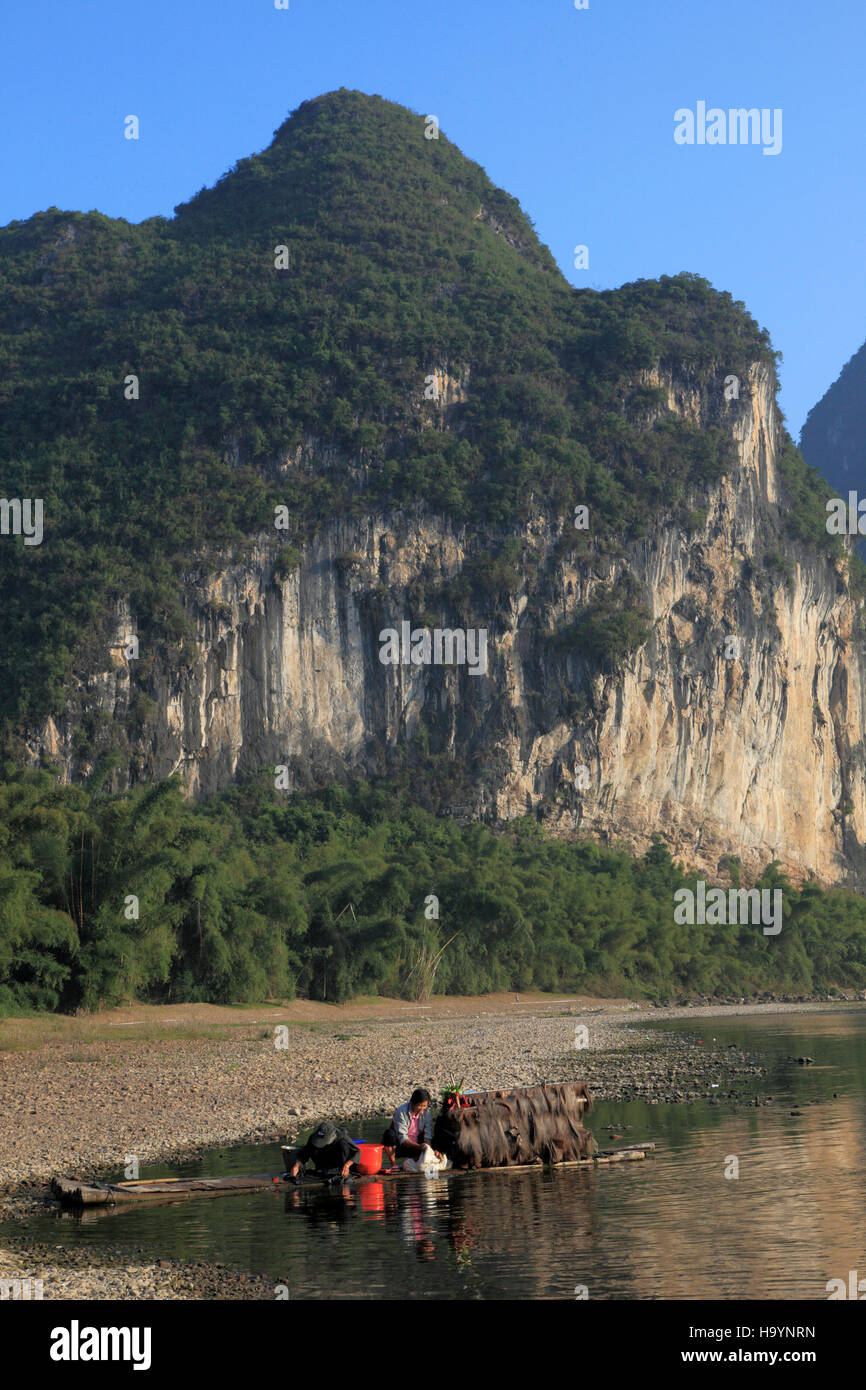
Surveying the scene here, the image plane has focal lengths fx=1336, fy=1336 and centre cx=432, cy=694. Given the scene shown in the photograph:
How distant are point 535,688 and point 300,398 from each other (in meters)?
23.5

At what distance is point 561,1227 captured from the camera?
1238 centimetres

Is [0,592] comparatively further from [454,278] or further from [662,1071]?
[662,1071]

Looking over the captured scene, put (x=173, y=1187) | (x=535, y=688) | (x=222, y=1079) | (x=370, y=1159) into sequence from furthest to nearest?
(x=535, y=688), (x=222, y=1079), (x=370, y=1159), (x=173, y=1187)

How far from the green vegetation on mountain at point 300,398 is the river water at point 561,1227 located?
200ft

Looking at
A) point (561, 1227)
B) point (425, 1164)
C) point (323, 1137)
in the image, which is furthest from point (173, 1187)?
point (561, 1227)

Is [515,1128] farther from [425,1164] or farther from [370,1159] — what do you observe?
[370,1159]

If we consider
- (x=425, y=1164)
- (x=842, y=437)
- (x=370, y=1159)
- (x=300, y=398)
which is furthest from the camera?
(x=842, y=437)

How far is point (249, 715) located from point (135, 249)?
4919 centimetres

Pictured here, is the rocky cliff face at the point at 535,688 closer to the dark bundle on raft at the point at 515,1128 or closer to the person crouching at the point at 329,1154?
the dark bundle on raft at the point at 515,1128

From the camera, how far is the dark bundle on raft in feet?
49.6

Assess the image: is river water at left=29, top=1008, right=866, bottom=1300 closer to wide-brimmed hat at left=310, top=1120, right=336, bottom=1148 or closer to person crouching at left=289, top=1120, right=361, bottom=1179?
person crouching at left=289, top=1120, right=361, bottom=1179

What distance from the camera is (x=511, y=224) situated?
389 ft
